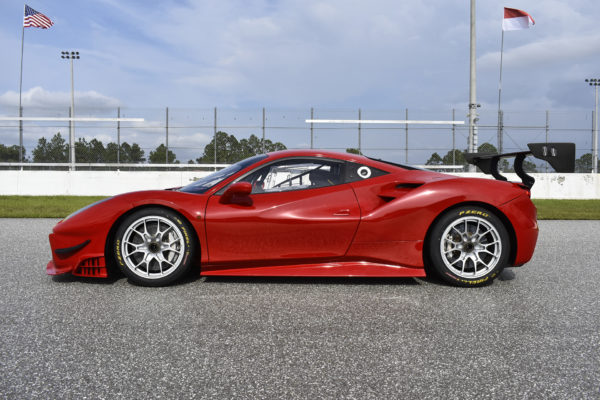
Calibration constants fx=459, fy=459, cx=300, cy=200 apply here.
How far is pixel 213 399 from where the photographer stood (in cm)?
184

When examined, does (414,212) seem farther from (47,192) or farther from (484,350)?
(47,192)

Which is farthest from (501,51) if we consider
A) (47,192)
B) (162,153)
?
(47,192)

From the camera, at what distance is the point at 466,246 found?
3.79 metres

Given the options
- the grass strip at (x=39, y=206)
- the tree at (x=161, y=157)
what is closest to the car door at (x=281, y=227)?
the grass strip at (x=39, y=206)

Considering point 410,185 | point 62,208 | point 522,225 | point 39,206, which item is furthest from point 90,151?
point 522,225

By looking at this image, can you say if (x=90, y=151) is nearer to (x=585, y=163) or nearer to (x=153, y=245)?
(x=153, y=245)

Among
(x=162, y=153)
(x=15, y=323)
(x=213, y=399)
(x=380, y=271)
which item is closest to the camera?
(x=213, y=399)

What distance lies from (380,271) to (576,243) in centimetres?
408

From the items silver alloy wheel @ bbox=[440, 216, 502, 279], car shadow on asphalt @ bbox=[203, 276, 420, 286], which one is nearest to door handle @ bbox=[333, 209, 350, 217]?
car shadow on asphalt @ bbox=[203, 276, 420, 286]

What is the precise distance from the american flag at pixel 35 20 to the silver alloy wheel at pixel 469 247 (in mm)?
28731

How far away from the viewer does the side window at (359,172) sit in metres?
3.87

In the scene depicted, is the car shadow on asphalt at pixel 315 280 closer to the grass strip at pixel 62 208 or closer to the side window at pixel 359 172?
the side window at pixel 359 172

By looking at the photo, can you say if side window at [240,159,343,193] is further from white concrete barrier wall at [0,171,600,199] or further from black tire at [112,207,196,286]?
white concrete barrier wall at [0,171,600,199]

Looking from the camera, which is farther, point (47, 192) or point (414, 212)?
point (47, 192)
